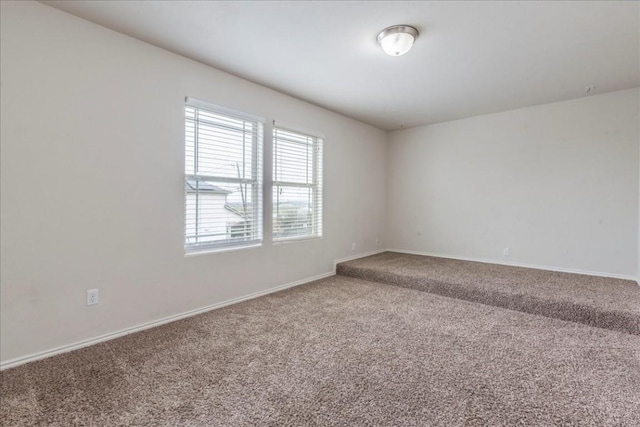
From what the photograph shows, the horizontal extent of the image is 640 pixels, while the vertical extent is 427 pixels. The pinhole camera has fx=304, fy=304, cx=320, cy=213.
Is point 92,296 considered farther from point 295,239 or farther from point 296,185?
point 296,185

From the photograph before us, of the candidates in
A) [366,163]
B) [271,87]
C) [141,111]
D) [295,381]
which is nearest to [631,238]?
[366,163]

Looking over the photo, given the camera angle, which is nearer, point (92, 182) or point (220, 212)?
point (92, 182)

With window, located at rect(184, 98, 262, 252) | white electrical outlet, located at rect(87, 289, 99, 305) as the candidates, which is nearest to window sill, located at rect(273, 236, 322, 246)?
window, located at rect(184, 98, 262, 252)

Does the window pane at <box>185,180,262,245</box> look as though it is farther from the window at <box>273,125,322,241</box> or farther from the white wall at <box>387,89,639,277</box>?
the white wall at <box>387,89,639,277</box>

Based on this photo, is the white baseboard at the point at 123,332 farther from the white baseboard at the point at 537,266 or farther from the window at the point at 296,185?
the white baseboard at the point at 537,266

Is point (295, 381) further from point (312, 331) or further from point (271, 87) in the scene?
point (271, 87)

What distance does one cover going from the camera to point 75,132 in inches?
91.1

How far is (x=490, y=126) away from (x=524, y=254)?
199cm

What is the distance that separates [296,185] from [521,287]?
292cm

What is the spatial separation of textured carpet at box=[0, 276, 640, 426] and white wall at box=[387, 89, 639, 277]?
1749mm

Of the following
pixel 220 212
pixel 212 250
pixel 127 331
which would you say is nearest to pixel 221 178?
pixel 220 212

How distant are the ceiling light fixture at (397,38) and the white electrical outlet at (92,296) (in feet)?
10.1

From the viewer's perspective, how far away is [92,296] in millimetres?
2412

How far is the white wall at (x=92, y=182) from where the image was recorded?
2.09 m
